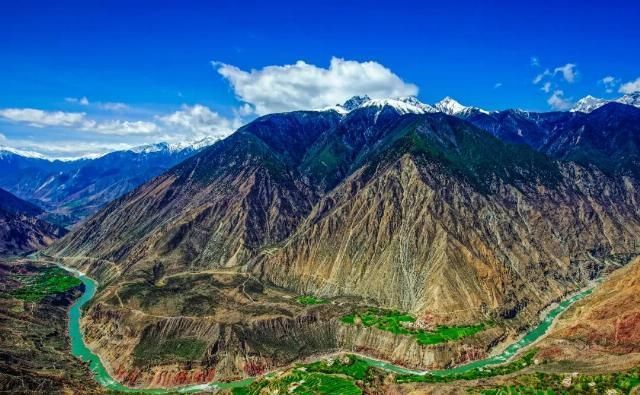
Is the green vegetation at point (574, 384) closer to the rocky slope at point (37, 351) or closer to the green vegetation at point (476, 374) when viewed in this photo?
the green vegetation at point (476, 374)

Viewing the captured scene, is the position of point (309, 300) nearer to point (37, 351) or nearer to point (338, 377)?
point (338, 377)

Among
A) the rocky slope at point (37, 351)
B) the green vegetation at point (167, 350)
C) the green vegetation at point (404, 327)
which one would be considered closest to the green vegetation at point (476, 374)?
the green vegetation at point (404, 327)

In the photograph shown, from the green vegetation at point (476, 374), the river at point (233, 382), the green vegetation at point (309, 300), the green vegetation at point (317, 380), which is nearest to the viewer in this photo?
the green vegetation at point (317, 380)

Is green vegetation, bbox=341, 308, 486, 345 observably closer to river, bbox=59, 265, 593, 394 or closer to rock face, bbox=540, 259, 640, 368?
river, bbox=59, 265, 593, 394

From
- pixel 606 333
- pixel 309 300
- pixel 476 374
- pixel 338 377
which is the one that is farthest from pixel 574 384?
pixel 309 300

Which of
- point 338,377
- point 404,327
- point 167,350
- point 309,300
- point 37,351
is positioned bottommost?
point 37,351

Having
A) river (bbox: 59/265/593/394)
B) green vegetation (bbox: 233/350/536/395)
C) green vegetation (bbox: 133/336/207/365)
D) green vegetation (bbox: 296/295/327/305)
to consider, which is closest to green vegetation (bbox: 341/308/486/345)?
river (bbox: 59/265/593/394)
